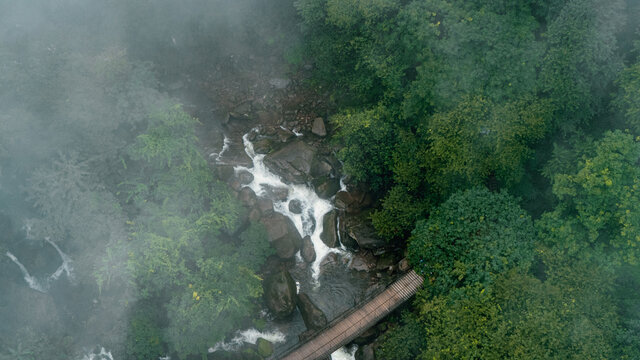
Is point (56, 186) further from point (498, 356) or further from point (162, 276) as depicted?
point (498, 356)

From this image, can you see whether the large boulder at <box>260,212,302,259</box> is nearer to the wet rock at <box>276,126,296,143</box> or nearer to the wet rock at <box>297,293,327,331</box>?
the wet rock at <box>297,293,327,331</box>

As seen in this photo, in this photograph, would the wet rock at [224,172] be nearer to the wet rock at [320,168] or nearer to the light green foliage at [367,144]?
the wet rock at [320,168]

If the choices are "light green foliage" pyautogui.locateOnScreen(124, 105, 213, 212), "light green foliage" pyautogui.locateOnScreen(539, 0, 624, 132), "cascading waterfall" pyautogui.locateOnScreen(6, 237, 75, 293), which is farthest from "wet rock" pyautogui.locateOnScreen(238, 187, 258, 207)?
"light green foliage" pyautogui.locateOnScreen(539, 0, 624, 132)

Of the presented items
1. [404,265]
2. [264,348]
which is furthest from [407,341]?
[264,348]

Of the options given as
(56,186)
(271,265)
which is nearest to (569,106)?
(271,265)

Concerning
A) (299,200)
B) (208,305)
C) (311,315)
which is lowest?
(311,315)

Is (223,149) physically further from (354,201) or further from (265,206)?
(354,201)
